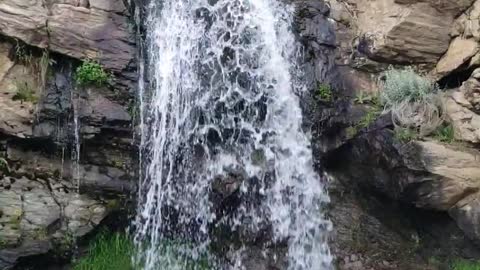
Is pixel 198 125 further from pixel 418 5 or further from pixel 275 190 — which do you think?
pixel 418 5

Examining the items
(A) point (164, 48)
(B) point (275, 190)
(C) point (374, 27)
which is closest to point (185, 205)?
(B) point (275, 190)

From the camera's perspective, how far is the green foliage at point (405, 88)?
648 centimetres

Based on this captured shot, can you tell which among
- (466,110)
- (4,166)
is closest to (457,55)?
(466,110)

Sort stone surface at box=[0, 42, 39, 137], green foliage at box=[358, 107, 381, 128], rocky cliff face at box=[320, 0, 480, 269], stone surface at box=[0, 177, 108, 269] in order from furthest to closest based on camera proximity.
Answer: green foliage at box=[358, 107, 381, 128] → rocky cliff face at box=[320, 0, 480, 269] → stone surface at box=[0, 42, 39, 137] → stone surface at box=[0, 177, 108, 269]

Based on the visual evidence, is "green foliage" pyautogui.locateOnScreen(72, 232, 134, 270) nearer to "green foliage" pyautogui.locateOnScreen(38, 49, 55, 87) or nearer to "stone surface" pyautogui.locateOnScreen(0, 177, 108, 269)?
"stone surface" pyautogui.locateOnScreen(0, 177, 108, 269)

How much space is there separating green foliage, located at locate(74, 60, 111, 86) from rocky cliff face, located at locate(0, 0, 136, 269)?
0.07 m

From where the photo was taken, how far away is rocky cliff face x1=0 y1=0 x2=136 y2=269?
584cm

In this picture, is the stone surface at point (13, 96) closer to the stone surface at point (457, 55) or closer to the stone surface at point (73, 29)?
the stone surface at point (73, 29)

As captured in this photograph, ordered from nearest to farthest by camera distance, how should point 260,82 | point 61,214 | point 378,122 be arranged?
1. point 61,214
2. point 378,122
3. point 260,82

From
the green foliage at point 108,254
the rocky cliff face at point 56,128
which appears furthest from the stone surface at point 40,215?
the green foliage at point 108,254

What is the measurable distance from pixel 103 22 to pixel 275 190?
281 centimetres

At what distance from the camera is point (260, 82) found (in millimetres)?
6918

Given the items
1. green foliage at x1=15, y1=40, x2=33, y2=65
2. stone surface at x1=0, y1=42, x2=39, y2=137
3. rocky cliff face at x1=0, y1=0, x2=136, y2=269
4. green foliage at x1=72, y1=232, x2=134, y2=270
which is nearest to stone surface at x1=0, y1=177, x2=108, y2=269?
rocky cliff face at x1=0, y1=0, x2=136, y2=269

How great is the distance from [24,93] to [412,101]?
435 cm
